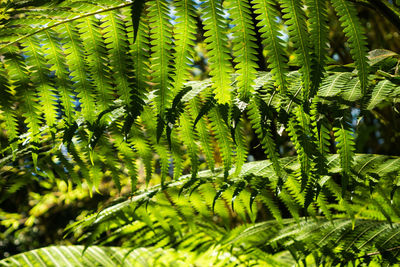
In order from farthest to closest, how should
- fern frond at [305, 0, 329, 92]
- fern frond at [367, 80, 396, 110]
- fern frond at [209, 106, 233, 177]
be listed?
fern frond at [209, 106, 233, 177]
fern frond at [367, 80, 396, 110]
fern frond at [305, 0, 329, 92]

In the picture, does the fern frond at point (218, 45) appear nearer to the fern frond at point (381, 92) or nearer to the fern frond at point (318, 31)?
the fern frond at point (318, 31)

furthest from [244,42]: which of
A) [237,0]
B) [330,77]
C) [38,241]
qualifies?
[38,241]

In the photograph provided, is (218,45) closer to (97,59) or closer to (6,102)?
(97,59)

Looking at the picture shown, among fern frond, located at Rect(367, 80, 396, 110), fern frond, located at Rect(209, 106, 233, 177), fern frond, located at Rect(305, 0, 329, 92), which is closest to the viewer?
fern frond, located at Rect(305, 0, 329, 92)

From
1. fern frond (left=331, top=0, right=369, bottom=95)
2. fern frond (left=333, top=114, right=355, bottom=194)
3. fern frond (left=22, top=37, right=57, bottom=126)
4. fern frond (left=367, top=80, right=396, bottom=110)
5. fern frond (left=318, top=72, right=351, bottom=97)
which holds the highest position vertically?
fern frond (left=22, top=37, right=57, bottom=126)

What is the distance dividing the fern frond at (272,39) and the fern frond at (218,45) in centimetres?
8

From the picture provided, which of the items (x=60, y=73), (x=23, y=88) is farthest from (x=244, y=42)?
(x=23, y=88)

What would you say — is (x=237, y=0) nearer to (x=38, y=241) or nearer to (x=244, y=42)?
(x=244, y=42)

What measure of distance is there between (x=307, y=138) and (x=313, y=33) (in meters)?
0.27

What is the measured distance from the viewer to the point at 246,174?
110cm

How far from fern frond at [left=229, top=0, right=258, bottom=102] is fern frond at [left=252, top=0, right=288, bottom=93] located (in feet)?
0.08

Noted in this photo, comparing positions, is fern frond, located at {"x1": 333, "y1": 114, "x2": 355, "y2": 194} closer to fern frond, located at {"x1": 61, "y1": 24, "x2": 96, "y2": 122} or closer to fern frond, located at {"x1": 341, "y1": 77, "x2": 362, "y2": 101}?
fern frond, located at {"x1": 341, "y1": 77, "x2": 362, "y2": 101}

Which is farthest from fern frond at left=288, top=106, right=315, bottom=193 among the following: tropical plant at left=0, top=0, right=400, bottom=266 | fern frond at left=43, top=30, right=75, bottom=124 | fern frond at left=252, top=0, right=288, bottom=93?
fern frond at left=43, top=30, right=75, bottom=124

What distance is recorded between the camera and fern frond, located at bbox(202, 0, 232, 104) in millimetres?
684
